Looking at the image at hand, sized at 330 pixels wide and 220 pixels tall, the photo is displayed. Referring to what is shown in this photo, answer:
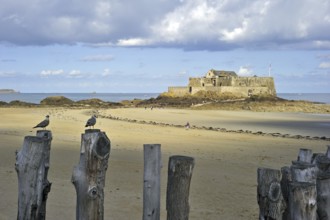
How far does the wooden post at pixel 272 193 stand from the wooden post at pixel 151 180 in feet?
3.93

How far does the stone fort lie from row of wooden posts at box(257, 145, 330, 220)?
81.3m

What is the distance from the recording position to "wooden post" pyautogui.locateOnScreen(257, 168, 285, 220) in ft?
15.4

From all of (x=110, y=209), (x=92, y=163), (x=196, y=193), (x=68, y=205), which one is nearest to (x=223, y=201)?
(x=196, y=193)

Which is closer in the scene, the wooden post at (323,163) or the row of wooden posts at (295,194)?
the row of wooden posts at (295,194)

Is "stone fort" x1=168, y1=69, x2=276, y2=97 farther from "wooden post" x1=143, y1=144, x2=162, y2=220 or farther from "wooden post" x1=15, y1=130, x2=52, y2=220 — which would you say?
"wooden post" x1=15, y1=130, x2=52, y2=220

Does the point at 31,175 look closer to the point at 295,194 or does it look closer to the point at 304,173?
the point at 295,194

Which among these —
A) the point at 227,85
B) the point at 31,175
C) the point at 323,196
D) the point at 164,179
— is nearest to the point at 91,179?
the point at 31,175

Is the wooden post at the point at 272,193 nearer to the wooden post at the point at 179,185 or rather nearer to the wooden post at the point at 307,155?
the wooden post at the point at 179,185

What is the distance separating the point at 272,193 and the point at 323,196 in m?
0.87

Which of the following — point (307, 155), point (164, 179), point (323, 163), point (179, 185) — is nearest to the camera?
point (179, 185)

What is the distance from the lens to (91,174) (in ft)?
15.1

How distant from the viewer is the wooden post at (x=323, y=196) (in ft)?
17.0

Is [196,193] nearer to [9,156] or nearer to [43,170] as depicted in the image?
[43,170]

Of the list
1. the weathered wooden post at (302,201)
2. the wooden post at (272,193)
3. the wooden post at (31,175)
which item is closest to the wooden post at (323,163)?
the weathered wooden post at (302,201)
